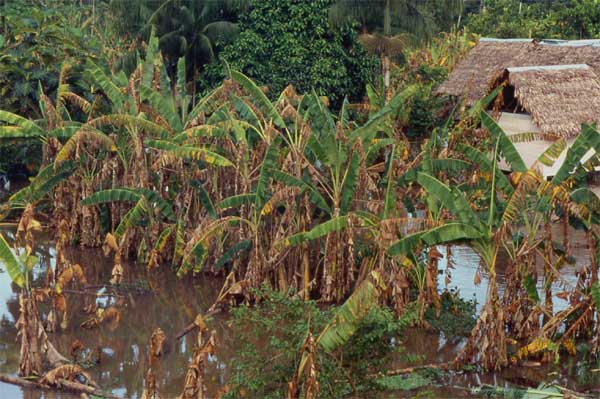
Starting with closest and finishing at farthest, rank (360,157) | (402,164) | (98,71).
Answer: (360,157), (402,164), (98,71)

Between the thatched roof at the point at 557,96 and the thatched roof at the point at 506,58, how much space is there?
55.2 inches

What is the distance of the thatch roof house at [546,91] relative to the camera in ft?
61.3

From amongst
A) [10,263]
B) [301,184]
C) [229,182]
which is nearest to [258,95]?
[229,182]

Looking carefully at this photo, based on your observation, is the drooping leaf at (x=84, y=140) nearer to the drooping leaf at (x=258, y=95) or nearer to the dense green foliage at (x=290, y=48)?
the drooping leaf at (x=258, y=95)

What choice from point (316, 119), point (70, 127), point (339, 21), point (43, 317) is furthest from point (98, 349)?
point (339, 21)

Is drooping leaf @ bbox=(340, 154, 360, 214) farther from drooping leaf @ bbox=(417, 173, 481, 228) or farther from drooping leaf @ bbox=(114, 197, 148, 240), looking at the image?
drooping leaf @ bbox=(114, 197, 148, 240)

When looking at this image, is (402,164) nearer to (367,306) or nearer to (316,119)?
(316,119)

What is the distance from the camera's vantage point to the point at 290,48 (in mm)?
22578

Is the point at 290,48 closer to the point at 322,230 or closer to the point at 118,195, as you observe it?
the point at 118,195

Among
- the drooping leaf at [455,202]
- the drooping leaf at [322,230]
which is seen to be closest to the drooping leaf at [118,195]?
the drooping leaf at [322,230]

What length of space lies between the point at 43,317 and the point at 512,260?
5760mm

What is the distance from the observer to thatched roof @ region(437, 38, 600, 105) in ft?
70.4

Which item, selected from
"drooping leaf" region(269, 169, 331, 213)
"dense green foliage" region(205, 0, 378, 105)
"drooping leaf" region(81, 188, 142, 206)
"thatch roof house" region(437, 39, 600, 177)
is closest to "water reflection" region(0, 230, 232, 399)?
"drooping leaf" region(81, 188, 142, 206)

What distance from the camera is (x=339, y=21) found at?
22141 mm
